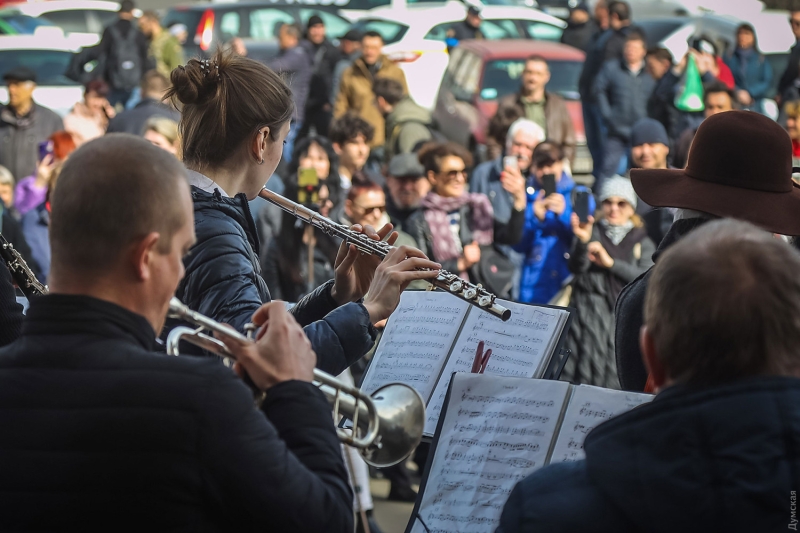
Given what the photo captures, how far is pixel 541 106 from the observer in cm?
897

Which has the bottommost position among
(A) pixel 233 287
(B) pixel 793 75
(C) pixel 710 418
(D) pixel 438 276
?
(B) pixel 793 75

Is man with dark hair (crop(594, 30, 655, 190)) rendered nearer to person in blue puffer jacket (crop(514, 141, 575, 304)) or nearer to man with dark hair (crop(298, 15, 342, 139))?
man with dark hair (crop(298, 15, 342, 139))

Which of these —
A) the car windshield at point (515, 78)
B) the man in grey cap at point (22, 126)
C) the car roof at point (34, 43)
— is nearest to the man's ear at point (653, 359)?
the man in grey cap at point (22, 126)

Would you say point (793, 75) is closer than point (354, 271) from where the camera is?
No

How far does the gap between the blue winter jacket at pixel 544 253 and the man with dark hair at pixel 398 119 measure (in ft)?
7.88

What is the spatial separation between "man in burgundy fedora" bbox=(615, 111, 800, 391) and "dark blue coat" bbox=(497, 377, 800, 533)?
987 millimetres

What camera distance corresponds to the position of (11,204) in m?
7.93

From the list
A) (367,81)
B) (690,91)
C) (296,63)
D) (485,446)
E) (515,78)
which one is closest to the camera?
(485,446)

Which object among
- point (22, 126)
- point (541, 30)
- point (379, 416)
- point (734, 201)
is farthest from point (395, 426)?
point (541, 30)

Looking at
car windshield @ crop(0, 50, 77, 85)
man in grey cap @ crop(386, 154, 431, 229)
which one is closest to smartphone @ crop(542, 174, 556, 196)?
man in grey cap @ crop(386, 154, 431, 229)

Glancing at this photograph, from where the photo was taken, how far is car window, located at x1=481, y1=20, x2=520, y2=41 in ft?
39.3

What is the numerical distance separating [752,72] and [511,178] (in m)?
→ 5.03

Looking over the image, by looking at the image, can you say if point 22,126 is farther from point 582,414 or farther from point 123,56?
point 582,414

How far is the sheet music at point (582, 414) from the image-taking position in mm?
2346
